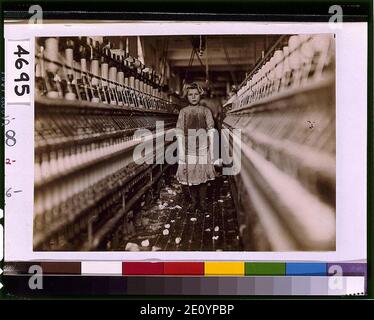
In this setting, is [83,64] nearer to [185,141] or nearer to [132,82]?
[132,82]

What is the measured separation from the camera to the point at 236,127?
158cm

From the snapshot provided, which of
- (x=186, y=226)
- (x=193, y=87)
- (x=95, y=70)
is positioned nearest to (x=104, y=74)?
(x=95, y=70)

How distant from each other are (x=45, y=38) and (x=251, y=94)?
0.63 metres

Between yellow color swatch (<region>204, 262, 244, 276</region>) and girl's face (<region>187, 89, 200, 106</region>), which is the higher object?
girl's face (<region>187, 89, 200, 106</region>)

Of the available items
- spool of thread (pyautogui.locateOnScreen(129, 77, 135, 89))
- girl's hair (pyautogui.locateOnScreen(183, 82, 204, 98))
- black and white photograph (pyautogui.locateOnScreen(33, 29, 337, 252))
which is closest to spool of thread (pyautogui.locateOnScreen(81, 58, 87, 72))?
black and white photograph (pyautogui.locateOnScreen(33, 29, 337, 252))

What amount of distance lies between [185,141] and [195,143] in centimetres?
3

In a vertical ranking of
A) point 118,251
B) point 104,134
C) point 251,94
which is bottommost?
point 118,251

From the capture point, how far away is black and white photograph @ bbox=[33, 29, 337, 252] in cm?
155

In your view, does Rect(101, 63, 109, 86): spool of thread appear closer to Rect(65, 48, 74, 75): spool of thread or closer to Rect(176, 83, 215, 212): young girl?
Rect(65, 48, 74, 75): spool of thread

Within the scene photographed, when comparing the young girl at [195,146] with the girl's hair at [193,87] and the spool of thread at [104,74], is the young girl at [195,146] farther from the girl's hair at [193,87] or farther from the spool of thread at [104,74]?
the spool of thread at [104,74]

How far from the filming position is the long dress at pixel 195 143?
62.5 inches

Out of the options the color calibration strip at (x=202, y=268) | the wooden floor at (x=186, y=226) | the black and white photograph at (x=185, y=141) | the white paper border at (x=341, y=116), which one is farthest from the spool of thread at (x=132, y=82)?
the color calibration strip at (x=202, y=268)
